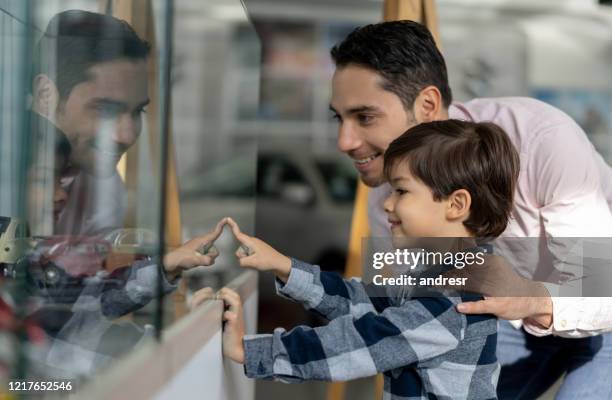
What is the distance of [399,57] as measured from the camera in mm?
1733

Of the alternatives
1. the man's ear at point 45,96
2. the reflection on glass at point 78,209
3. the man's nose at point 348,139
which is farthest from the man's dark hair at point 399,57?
the man's ear at point 45,96

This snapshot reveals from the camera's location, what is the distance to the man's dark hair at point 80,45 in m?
0.79

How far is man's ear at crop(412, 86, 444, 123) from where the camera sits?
1741mm

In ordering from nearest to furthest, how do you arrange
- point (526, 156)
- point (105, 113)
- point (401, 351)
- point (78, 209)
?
point (78, 209) → point (105, 113) → point (401, 351) → point (526, 156)

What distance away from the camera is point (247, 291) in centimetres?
198

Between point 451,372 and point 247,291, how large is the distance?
0.71 meters

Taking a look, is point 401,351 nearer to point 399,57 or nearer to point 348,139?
point 348,139

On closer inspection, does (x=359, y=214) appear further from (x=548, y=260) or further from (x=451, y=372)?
(x=451, y=372)

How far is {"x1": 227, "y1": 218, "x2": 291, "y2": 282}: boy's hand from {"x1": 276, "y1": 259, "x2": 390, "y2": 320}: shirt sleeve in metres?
0.02

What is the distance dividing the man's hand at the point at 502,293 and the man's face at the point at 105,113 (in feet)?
2.04

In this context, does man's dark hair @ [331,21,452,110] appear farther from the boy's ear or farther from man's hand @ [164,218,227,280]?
man's hand @ [164,218,227,280]

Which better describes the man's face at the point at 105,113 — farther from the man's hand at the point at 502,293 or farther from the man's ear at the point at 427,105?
the man's ear at the point at 427,105

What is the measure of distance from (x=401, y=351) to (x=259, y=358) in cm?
22

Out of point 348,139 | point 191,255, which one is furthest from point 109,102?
point 348,139
